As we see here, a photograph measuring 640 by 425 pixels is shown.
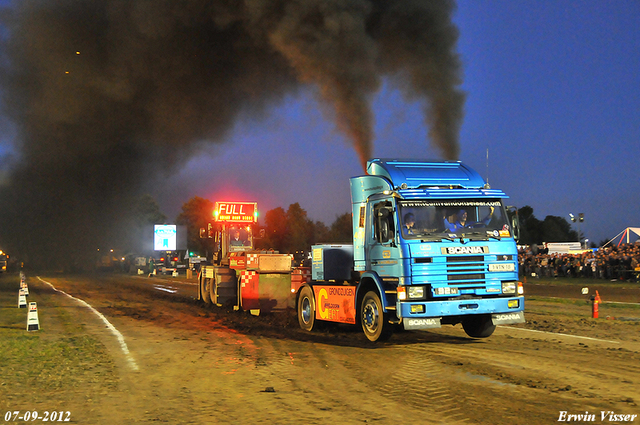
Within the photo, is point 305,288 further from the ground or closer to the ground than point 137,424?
further from the ground

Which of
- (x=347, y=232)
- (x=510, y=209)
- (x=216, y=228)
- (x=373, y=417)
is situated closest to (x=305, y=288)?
(x=347, y=232)

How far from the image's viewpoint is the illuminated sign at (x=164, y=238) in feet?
235

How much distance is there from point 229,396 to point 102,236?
2696 inches

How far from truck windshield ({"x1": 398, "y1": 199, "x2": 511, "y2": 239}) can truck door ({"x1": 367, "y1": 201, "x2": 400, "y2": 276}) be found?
0.25m

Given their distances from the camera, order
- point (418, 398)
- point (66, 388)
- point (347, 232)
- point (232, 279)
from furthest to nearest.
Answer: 1. point (232, 279)
2. point (347, 232)
3. point (66, 388)
4. point (418, 398)

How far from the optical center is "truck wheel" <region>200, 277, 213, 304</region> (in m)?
21.9

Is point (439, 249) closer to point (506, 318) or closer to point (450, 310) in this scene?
point (450, 310)

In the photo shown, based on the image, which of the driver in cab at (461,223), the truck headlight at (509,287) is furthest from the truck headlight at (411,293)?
the truck headlight at (509,287)

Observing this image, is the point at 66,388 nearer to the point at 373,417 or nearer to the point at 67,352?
the point at 67,352

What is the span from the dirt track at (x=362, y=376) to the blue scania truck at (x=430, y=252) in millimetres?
692

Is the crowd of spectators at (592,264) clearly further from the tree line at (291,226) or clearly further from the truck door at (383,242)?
the tree line at (291,226)

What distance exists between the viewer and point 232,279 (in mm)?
20031

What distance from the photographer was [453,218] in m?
10.9

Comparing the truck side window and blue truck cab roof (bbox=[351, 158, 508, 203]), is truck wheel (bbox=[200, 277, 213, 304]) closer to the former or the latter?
blue truck cab roof (bbox=[351, 158, 508, 203])
